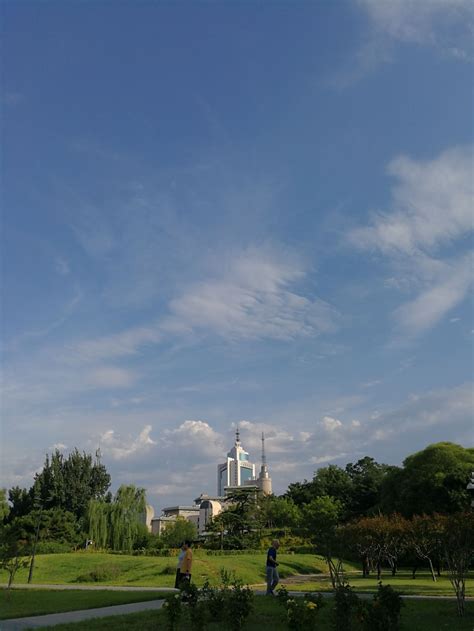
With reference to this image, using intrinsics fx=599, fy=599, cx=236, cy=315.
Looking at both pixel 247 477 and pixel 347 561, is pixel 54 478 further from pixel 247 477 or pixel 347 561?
pixel 247 477

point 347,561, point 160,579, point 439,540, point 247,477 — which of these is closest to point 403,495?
point 347,561

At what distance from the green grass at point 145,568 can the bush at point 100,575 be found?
10 cm

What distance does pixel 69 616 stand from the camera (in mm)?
11969

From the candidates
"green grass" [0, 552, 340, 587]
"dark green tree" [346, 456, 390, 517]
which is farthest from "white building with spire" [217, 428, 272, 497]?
"green grass" [0, 552, 340, 587]

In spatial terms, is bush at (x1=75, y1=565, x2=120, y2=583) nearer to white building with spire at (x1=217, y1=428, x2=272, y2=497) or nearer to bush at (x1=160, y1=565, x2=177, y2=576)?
bush at (x1=160, y1=565, x2=177, y2=576)

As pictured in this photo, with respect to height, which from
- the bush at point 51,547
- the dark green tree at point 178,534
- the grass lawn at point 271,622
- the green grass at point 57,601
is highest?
the dark green tree at point 178,534

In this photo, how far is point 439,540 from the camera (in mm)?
13898

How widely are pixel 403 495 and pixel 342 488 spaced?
763 inches

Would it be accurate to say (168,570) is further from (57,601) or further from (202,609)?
(202,609)

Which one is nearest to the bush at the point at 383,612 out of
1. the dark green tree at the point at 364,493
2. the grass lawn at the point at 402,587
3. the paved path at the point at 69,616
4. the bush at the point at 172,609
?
the bush at the point at 172,609

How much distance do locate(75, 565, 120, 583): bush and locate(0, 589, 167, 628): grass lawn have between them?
739 centimetres

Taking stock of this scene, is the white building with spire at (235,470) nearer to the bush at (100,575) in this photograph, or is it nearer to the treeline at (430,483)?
the treeline at (430,483)

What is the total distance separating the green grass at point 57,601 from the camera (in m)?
12.9

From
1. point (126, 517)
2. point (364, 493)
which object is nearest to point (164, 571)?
point (126, 517)
